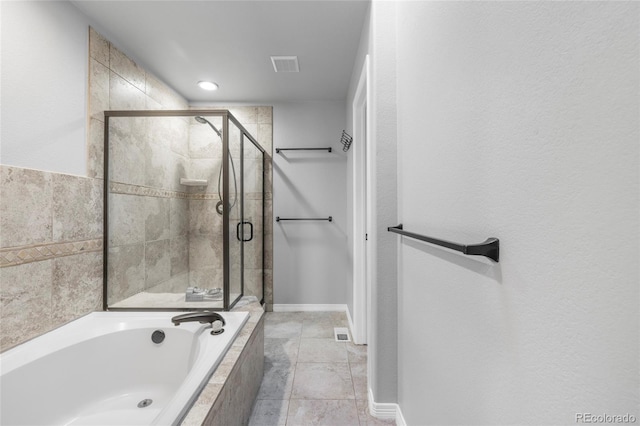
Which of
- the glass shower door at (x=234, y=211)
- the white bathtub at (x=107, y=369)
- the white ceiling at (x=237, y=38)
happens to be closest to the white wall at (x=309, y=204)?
the white ceiling at (x=237, y=38)

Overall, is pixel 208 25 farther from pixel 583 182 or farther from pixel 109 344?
pixel 583 182

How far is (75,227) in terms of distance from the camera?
160cm

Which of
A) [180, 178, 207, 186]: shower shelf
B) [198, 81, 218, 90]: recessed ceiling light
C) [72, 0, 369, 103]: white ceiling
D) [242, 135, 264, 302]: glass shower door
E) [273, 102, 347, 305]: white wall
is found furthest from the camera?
[273, 102, 347, 305]: white wall

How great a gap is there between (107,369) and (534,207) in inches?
76.1

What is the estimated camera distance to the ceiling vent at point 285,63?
2.23 m

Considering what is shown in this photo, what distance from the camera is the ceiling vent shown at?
2.23 meters

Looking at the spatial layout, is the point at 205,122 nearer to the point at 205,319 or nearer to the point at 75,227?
the point at 75,227

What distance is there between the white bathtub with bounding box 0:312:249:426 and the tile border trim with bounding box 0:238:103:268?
1.27 ft

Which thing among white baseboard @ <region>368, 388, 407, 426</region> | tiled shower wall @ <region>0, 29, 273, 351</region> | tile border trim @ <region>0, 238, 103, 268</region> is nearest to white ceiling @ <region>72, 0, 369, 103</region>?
tiled shower wall @ <region>0, 29, 273, 351</region>

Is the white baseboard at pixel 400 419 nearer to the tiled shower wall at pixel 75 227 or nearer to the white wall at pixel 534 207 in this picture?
the white wall at pixel 534 207

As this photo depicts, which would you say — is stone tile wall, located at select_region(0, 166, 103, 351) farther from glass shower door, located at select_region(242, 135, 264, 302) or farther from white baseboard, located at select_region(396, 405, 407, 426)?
white baseboard, located at select_region(396, 405, 407, 426)

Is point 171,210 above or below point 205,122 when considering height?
below

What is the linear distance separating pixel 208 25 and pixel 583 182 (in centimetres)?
218

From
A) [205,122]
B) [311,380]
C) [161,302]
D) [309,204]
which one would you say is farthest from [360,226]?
[161,302]
